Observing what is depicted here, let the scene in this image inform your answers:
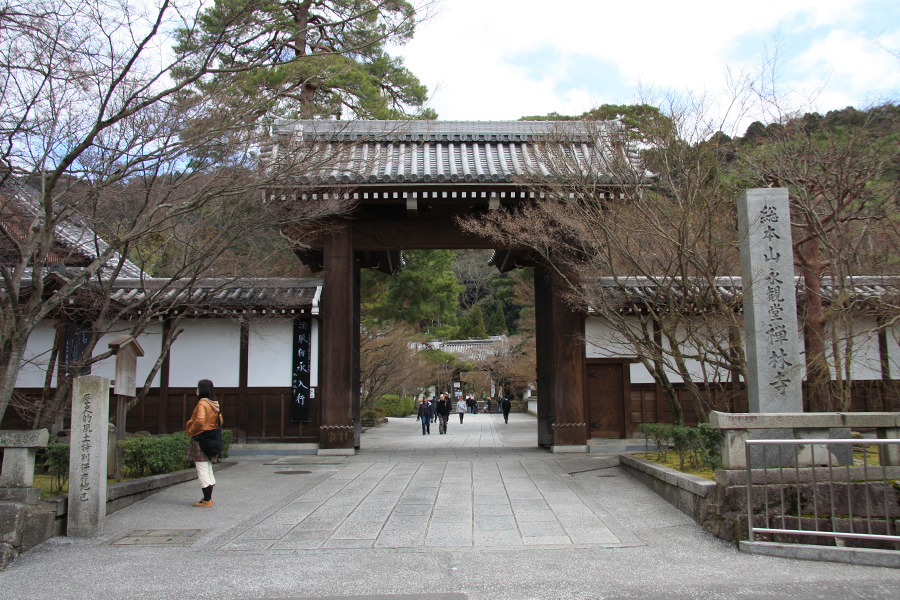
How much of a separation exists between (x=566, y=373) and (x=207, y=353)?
7529 millimetres

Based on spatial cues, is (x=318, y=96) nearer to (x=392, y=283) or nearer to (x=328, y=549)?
(x=392, y=283)

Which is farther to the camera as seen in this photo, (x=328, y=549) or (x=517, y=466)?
(x=517, y=466)

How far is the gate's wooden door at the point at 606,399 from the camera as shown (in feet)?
44.0

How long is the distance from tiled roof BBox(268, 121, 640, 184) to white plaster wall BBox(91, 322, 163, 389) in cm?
510

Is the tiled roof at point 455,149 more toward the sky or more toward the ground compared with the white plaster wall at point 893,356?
more toward the sky

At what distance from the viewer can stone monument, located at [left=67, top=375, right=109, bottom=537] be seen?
6426mm

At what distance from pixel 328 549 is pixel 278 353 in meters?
7.92

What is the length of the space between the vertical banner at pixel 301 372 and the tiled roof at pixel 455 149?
3.40 meters

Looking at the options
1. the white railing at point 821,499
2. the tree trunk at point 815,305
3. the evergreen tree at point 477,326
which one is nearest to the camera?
the white railing at point 821,499

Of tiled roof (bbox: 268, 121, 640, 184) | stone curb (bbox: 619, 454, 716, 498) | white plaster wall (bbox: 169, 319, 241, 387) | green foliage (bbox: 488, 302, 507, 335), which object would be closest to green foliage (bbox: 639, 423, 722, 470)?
stone curb (bbox: 619, 454, 716, 498)

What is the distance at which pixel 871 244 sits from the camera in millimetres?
11531

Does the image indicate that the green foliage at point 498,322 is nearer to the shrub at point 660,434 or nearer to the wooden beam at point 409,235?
the wooden beam at point 409,235

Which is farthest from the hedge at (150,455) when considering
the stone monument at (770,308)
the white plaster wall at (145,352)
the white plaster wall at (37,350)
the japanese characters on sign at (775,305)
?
the japanese characters on sign at (775,305)

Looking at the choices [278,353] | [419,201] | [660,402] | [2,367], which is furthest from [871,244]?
[2,367]
